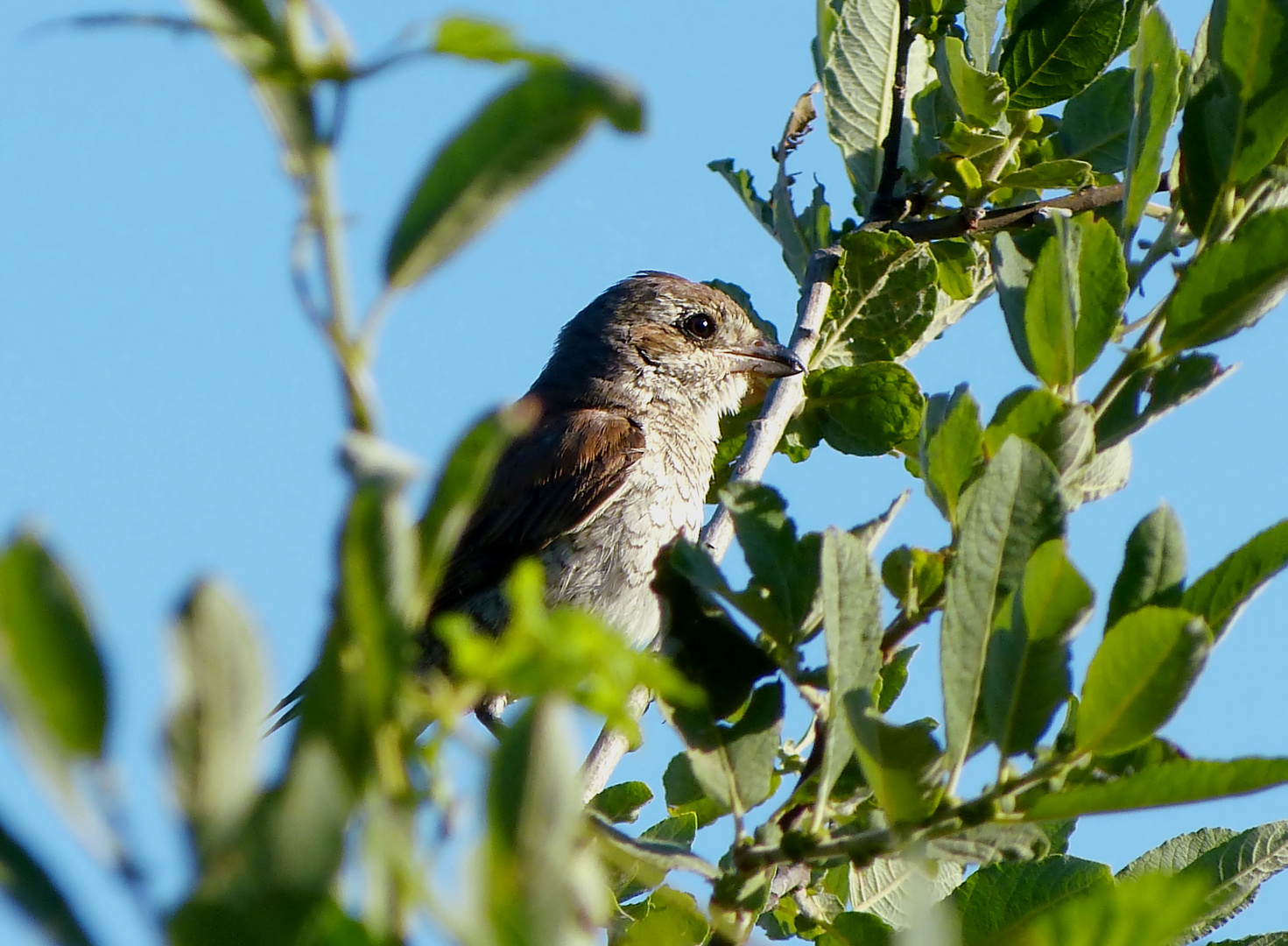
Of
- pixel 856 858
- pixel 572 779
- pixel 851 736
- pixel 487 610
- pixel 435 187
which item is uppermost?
pixel 435 187

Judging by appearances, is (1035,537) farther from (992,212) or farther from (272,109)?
(992,212)

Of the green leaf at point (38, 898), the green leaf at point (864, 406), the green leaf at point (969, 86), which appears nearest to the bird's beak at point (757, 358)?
the green leaf at point (864, 406)

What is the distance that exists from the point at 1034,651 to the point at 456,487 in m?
0.83

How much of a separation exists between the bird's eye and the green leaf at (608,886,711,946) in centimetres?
460

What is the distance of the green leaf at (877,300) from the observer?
400cm

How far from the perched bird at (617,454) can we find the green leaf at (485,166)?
377cm

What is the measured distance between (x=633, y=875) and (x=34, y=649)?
6.33 feet

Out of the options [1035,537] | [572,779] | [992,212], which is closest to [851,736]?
[1035,537]

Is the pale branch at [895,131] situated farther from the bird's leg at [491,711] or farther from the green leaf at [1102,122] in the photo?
the bird's leg at [491,711]

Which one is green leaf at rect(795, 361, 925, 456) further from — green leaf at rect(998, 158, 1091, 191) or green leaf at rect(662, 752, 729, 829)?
green leaf at rect(662, 752, 729, 829)

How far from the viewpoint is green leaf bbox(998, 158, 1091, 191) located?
3570 millimetres

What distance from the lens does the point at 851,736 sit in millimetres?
1722

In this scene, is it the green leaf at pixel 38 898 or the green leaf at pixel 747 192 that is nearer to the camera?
the green leaf at pixel 38 898

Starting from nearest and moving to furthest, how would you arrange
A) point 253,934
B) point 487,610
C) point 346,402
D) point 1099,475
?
point 253,934 → point 346,402 → point 1099,475 → point 487,610
